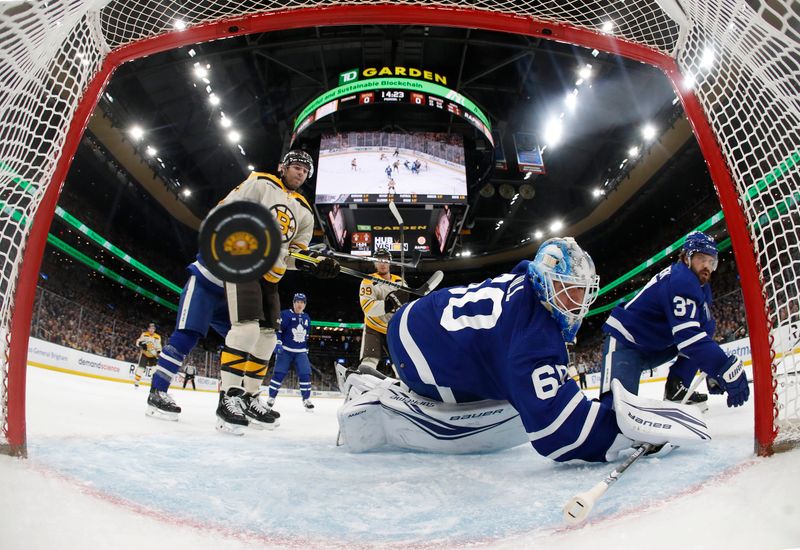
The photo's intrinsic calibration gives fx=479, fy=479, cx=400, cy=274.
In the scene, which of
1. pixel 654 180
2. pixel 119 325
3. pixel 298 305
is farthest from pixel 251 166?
pixel 654 180

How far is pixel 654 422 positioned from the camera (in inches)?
51.6

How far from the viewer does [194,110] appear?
42.0 ft

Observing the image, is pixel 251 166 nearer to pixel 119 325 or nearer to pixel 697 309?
pixel 119 325

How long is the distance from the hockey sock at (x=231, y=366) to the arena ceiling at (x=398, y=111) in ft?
29.3

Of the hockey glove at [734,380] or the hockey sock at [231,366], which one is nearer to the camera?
the hockey glove at [734,380]

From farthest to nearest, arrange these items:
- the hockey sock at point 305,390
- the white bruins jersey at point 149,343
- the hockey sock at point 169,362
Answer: the white bruins jersey at point 149,343
the hockey sock at point 305,390
the hockey sock at point 169,362

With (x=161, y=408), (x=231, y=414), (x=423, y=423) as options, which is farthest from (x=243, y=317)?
(x=423, y=423)

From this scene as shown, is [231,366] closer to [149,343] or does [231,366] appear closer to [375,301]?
[375,301]

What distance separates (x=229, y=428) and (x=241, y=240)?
1.87m

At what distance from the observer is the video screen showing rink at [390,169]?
31.3 feet

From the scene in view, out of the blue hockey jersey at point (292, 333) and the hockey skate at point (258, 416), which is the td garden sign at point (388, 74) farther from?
the hockey skate at point (258, 416)

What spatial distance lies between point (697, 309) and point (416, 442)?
52.9 inches

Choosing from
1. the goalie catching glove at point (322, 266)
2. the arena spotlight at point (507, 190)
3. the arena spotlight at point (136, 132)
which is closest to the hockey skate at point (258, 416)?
the goalie catching glove at point (322, 266)

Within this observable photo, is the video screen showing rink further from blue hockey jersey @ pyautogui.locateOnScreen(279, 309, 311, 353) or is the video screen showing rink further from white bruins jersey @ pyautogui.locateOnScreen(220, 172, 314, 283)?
white bruins jersey @ pyautogui.locateOnScreen(220, 172, 314, 283)
